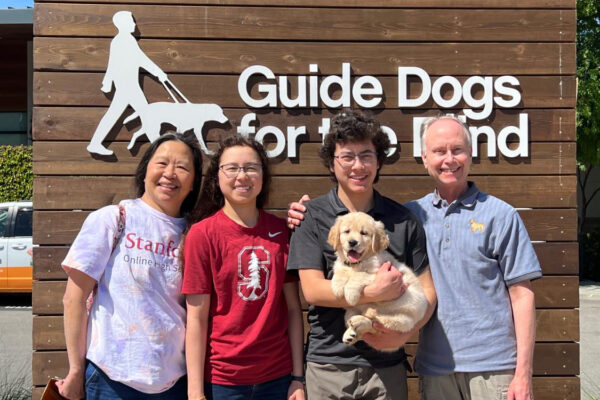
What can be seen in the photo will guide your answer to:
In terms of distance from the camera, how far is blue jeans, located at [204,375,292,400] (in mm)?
2689

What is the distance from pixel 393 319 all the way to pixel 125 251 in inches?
52.4

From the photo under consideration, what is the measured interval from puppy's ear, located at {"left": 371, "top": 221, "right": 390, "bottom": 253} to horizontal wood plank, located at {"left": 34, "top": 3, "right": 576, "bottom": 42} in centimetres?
203

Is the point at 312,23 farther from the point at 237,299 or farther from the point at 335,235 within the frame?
the point at 237,299

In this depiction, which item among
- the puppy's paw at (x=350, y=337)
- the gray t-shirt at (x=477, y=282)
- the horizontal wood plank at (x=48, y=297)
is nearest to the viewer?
the puppy's paw at (x=350, y=337)

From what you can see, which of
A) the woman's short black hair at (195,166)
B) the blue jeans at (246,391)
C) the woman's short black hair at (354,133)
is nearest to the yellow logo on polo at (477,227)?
the woman's short black hair at (354,133)

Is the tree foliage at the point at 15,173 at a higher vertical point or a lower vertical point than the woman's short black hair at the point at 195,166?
higher

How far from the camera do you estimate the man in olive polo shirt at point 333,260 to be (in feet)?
8.89

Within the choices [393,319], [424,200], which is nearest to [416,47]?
[424,200]

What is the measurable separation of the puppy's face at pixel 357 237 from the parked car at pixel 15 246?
33.4 feet

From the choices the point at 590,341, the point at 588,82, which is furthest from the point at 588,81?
the point at 590,341

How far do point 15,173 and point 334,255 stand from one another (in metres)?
11.8

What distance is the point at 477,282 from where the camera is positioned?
110 inches

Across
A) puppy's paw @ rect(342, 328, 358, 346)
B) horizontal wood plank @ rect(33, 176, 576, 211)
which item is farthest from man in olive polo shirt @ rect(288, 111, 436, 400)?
horizontal wood plank @ rect(33, 176, 576, 211)

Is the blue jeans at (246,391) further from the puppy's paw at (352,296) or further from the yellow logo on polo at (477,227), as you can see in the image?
the yellow logo on polo at (477,227)
